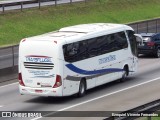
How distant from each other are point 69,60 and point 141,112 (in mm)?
8835

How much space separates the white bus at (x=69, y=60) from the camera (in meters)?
25.5

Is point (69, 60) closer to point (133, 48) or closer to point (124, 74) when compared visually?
point (124, 74)

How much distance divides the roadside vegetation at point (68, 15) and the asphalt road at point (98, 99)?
21934 millimetres

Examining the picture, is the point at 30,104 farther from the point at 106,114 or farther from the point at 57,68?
the point at 106,114

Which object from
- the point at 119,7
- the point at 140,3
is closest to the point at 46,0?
the point at 119,7

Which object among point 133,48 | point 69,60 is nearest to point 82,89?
point 69,60

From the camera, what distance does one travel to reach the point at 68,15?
63.5 meters

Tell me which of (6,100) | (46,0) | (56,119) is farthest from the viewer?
(46,0)

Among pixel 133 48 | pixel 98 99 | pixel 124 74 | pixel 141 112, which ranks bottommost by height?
pixel 124 74

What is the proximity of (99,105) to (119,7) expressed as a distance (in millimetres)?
47053

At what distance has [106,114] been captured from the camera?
22266mm

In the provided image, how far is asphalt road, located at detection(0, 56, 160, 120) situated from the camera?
24469 millimetres

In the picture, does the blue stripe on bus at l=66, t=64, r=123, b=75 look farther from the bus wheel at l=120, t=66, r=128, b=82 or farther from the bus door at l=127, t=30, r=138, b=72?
the bus door at l=127, t=30, r=138, b=72

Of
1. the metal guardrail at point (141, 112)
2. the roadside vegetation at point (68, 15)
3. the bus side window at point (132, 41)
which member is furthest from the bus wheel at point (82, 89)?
the roadside vegetation at point (68, 15)
